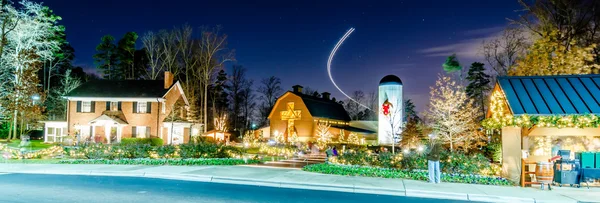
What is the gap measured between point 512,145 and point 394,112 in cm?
1996

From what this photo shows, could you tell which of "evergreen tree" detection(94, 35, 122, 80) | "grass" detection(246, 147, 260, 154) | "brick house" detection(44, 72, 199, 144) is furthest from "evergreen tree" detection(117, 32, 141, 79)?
"grass" detection(246, 147, 260, 154)

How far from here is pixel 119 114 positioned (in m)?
43.6

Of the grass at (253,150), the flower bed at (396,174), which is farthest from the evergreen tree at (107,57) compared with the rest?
the flower bed at (396,174)

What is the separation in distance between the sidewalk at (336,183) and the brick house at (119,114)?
24.6m

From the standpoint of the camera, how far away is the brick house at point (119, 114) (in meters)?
42.6

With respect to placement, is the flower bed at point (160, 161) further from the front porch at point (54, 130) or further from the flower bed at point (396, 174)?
the front porch at point (54, 130)

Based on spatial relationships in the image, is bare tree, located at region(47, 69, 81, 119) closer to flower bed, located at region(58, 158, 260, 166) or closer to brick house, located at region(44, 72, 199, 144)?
brick house, located at region(44, 72, 199, 144)

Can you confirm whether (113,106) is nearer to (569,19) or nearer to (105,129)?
(105,129)

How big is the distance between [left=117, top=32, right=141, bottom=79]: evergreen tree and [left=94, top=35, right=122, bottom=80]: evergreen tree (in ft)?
3.11

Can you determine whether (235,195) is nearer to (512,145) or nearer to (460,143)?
(512,145)

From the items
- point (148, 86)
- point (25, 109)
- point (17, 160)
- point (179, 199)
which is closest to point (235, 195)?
point (179, 199)

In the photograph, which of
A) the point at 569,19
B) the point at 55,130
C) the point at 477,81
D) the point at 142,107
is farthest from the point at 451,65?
the point at 55,130

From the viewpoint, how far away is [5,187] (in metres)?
12.7

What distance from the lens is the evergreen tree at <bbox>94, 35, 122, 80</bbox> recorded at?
64.0m
